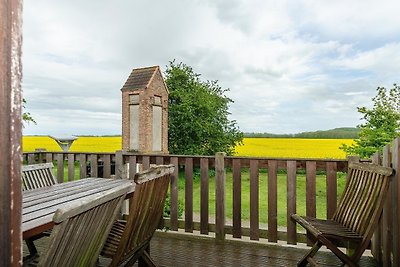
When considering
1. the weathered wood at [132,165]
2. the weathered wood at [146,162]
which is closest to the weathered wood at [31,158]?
the weathered wood at [132,165]

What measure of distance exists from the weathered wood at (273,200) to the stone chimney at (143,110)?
306 inches

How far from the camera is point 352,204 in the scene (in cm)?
275

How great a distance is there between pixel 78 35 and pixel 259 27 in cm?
553

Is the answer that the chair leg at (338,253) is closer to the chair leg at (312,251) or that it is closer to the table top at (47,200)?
the chair leg at (312,251)

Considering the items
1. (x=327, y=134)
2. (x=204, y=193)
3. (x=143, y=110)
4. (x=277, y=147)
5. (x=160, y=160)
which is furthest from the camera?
(x=277, y=147)

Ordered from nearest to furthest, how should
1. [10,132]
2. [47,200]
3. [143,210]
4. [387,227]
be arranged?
[10,132] → [143,210] → [47,200] → [387,227]

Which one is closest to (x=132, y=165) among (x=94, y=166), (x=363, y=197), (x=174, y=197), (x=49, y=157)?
(x=94, y=166)

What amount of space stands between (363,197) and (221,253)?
5.15 feet

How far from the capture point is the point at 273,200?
347cm

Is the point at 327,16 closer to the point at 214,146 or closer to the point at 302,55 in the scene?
the point at 302,55

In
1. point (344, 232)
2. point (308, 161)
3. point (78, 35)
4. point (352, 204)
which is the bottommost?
point (344, 232)

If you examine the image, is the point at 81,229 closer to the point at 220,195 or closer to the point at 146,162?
the point at 220,195

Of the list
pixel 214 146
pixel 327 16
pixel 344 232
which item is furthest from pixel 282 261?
pixel 214 146

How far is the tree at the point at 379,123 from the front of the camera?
7527mm
